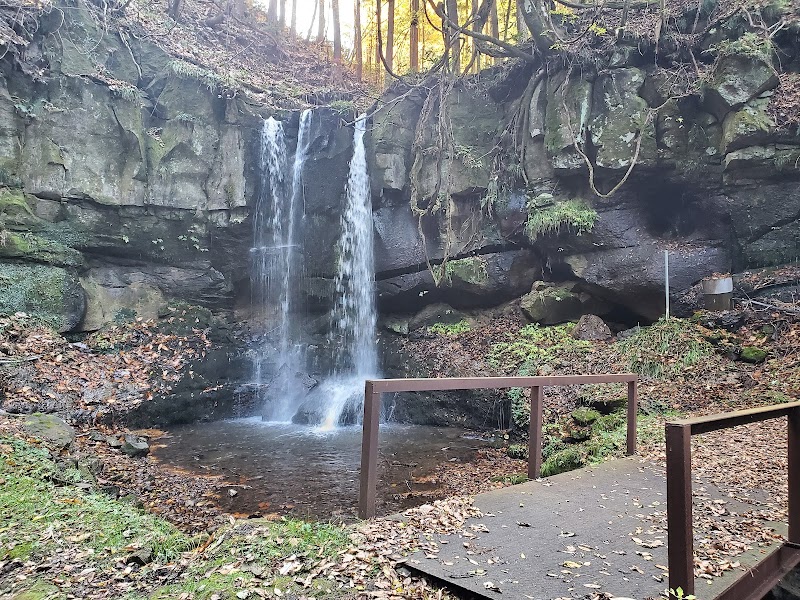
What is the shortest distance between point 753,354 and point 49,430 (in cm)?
1104

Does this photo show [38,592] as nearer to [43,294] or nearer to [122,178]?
[43,294]

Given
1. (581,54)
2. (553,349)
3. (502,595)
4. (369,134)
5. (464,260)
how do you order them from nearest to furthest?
1. (502,595)
2. (553,349)
3. (581,54)
4. (464,260)
5. (369,134)

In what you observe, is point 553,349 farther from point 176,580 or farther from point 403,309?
point 176,580

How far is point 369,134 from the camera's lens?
1445cm

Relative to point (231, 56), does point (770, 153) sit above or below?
below

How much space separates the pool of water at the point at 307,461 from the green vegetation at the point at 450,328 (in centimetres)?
344

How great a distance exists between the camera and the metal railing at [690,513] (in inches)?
95.9

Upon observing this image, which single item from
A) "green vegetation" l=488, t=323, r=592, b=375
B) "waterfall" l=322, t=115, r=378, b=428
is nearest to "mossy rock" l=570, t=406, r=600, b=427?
"green vegetation" l=488, t=323, r=592, b=375

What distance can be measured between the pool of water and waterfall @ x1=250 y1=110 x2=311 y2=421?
130 inches

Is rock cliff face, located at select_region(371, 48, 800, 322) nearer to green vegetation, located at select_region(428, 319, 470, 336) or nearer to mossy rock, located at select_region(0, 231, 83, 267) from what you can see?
green vegetation, located at select_region(428, 319, 470, 336)

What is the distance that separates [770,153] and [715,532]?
30.8 feet

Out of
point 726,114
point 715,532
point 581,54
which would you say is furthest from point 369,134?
point 715,532

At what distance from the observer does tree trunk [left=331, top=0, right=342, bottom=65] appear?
18.1 meters

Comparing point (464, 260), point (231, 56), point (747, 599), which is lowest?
point (747, 599)
